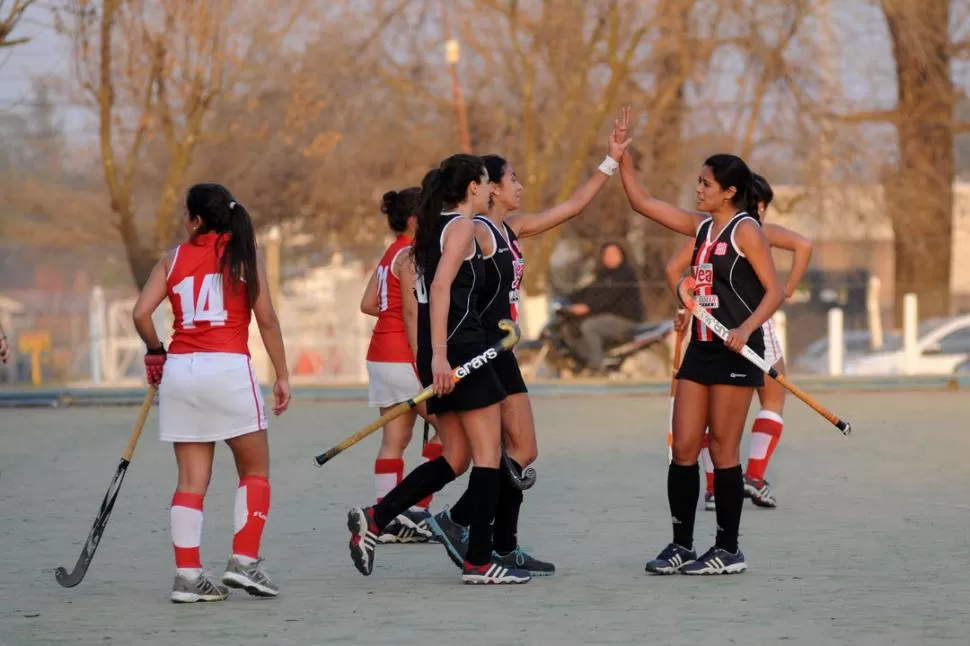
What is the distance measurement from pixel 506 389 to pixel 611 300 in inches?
726

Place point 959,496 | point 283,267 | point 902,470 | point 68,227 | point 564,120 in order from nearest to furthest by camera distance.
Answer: point 959,496
point 902,470
point 564,120
point 283,267
point 68,227

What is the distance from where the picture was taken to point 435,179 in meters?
7.99

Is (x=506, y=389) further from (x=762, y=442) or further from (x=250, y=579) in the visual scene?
(x=762, y=442)

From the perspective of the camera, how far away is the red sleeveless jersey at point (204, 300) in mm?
7539

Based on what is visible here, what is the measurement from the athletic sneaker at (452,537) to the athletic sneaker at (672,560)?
830mm

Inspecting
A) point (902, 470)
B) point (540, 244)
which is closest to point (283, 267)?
point (540, 244)

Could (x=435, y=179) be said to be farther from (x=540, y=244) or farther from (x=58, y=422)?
(x=540, y=244)

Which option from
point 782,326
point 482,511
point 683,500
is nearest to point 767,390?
point 683,500

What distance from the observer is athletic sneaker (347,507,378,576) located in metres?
7.93

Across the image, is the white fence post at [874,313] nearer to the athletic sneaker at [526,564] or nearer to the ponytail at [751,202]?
the ponytail at [751,202]

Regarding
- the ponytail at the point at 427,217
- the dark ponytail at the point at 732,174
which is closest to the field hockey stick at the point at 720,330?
the dark ponytail at the point at 732,174

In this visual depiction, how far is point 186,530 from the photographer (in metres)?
7.59

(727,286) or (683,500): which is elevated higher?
(727,286)

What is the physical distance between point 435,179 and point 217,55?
1860cm
